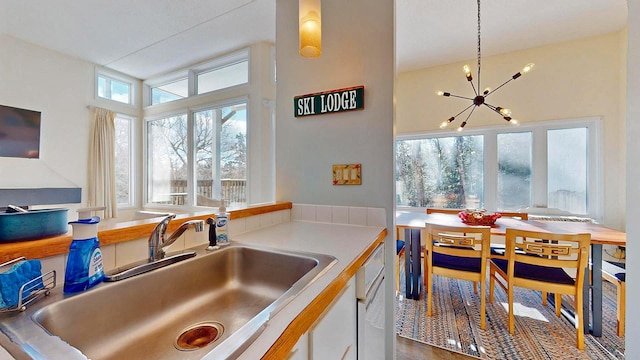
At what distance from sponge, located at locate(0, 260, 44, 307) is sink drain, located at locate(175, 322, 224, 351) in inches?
13.7

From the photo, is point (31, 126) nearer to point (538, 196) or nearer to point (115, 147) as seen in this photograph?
point (115, 147)

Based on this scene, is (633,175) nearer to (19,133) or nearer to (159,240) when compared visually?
(159,240)

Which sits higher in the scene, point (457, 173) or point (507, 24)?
point (507, 24)

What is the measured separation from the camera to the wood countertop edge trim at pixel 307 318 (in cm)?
42

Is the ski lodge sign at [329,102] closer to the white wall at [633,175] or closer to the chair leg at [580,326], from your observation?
the white wall at [633,175]

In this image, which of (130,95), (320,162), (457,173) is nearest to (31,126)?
(130,95)

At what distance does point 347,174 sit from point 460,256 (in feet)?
4.46

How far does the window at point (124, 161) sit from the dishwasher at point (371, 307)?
4.61 metres

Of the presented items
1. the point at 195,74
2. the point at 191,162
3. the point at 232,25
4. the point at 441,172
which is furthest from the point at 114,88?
the point at 441,172

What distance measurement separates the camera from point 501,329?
1.90 metres

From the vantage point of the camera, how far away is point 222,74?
3.62 metres

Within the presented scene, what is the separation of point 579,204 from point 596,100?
1305mm

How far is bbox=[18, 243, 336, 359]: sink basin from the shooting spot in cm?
52

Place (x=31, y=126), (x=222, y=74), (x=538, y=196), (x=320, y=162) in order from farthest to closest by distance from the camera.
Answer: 1. (x=222, y=74)
2. (x=538, y=196)
3. (x=31, y=126)
4. (x=320, y=162)
